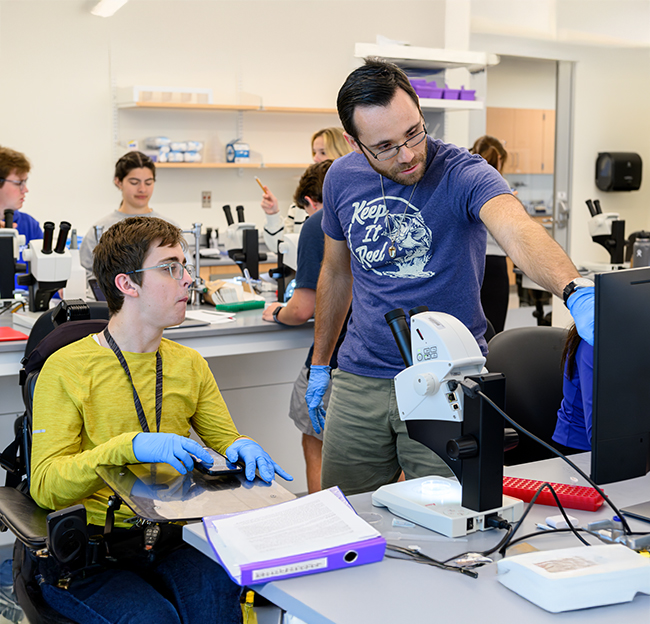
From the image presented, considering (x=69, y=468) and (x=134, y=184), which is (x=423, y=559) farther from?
(x=134, y=184)

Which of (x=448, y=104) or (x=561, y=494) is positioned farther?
(x=448, y=104)

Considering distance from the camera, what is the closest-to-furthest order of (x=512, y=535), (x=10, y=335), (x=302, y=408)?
1. (x=512, y=535)
2. (x=10, y=335)
3. (x=302, y=408)

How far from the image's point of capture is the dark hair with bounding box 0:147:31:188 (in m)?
3.59

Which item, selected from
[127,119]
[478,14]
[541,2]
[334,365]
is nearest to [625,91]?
[541,2]

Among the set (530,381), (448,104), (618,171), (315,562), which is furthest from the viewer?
(618,171)

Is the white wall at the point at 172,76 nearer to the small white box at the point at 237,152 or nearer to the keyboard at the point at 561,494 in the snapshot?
the small white box at the point at 237,152

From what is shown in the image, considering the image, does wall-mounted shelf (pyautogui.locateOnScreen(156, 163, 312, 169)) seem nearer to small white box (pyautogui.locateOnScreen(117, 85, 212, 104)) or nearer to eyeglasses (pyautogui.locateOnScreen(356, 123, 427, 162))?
small white box (pyautogui.locateOnScreen(117, 85, 212, 104))

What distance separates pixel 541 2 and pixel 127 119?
3.65 meters

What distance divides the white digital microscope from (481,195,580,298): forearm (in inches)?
6.6

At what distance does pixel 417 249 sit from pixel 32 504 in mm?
982

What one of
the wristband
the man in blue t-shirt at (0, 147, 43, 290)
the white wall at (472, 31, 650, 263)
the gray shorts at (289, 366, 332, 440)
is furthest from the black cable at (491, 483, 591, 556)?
the white wall at (472, 31, 650, 263)

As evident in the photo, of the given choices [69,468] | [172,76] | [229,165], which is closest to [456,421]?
[69,468]

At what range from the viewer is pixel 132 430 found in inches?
65.2

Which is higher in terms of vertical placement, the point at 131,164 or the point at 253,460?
the point at 131,164
